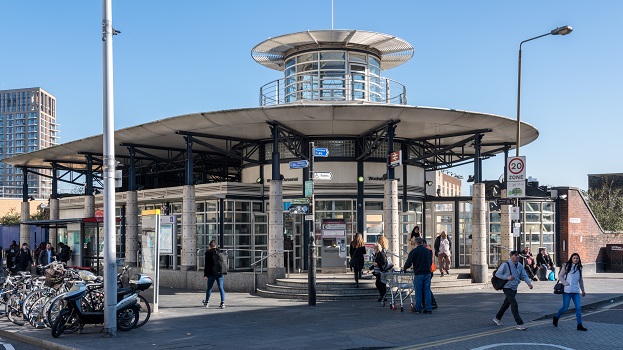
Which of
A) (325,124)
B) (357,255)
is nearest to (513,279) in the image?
(357,255)

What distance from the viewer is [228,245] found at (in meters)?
25.1

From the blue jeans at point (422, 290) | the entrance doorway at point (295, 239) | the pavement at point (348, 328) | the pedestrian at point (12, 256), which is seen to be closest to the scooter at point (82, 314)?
the pavement at point (348, 328)

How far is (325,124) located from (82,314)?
11.4 meters

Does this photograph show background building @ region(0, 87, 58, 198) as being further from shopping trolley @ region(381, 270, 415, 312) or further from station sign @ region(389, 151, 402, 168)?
shopping trolley @ region(381, 270, 415, 312)

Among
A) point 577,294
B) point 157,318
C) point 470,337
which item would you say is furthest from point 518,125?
point 157,318

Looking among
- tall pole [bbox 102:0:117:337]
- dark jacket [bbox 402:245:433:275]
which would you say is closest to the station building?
dark jacket [bbox 402:245:433:275]

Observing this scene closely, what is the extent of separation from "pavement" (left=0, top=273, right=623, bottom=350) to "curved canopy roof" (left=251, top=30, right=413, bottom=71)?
397 inches

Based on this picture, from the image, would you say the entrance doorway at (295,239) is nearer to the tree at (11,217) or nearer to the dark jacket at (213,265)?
the dark jacket at (213,265)

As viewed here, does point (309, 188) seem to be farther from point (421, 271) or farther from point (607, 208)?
point (607, 208)

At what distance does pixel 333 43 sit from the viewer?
81.1 feet

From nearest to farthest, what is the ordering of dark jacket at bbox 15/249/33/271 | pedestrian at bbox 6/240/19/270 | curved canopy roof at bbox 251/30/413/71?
curved canopy roof at bbox 251/30/413/71 → dark jacket at bbox 15/249/33/271 → pedestrian at bbox 6/240/19/270

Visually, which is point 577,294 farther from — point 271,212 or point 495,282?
point 271,212

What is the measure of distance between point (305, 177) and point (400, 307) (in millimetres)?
8144

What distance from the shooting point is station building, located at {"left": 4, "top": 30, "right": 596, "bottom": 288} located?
21.5 meters
